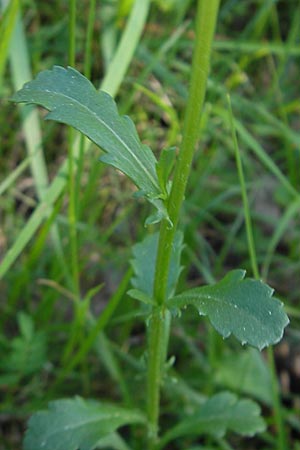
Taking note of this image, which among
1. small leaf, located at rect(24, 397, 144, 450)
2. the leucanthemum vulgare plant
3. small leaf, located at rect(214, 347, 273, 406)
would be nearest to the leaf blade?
the leucanthemum vulgare plant

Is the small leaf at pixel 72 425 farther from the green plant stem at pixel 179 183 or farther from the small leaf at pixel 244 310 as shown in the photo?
the small leaf at pixel 244 310

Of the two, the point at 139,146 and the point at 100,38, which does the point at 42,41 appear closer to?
the point at 100,38

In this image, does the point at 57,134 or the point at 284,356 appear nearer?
the point at 284,356

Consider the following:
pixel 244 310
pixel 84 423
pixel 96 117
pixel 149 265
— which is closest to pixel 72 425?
pixel 84 423

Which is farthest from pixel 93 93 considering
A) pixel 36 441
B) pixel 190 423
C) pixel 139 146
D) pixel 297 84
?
pixel 297 84

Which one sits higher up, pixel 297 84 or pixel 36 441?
pixel 297 84

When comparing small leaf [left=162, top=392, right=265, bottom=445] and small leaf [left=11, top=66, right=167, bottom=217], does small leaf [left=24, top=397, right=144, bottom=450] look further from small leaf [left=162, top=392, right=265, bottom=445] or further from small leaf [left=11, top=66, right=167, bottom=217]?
small leaf [left=11, top=66, right=167, bottom=217]

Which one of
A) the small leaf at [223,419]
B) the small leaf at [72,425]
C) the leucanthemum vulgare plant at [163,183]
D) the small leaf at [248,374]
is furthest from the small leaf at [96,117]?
the small leaf at [248,374]
